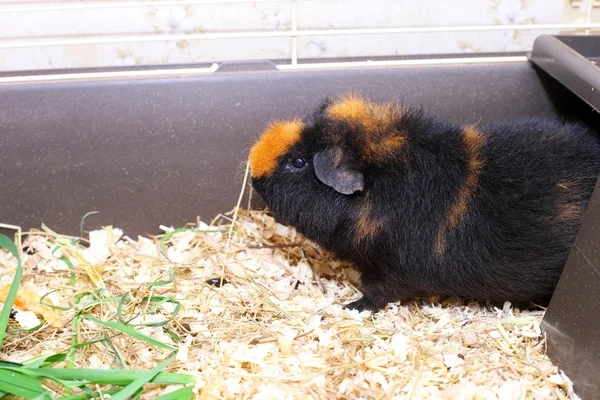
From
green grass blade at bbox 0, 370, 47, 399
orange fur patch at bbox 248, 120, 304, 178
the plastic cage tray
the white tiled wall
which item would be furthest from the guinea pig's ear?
the white tiled wall

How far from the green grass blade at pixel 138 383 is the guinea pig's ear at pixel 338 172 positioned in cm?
58

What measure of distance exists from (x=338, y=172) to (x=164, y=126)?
0.76 m

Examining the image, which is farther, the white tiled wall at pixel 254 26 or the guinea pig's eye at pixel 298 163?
the white tiled wall at pixel 254 26

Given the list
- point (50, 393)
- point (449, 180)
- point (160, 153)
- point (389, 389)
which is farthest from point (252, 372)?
point (160, 153)

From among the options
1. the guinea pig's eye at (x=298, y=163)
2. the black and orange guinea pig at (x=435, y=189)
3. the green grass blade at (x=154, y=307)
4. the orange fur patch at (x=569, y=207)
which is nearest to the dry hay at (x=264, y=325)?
the green grass blade at (x=154, y=307)

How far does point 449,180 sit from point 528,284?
0.37 m

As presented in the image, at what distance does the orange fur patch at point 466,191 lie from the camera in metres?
1.60

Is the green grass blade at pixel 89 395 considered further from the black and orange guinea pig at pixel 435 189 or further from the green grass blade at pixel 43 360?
the black and orange guinea pig at pixel 435 189

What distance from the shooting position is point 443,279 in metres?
1.70

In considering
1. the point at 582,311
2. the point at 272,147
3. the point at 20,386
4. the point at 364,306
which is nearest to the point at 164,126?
the point at 272,147

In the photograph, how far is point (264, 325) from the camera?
172 centimetres

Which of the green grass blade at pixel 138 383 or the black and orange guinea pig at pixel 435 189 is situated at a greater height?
the black and orange guinea pig at pixel 435 189

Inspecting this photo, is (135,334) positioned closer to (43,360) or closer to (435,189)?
(43,360)

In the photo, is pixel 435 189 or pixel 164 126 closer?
pixel 435 189
